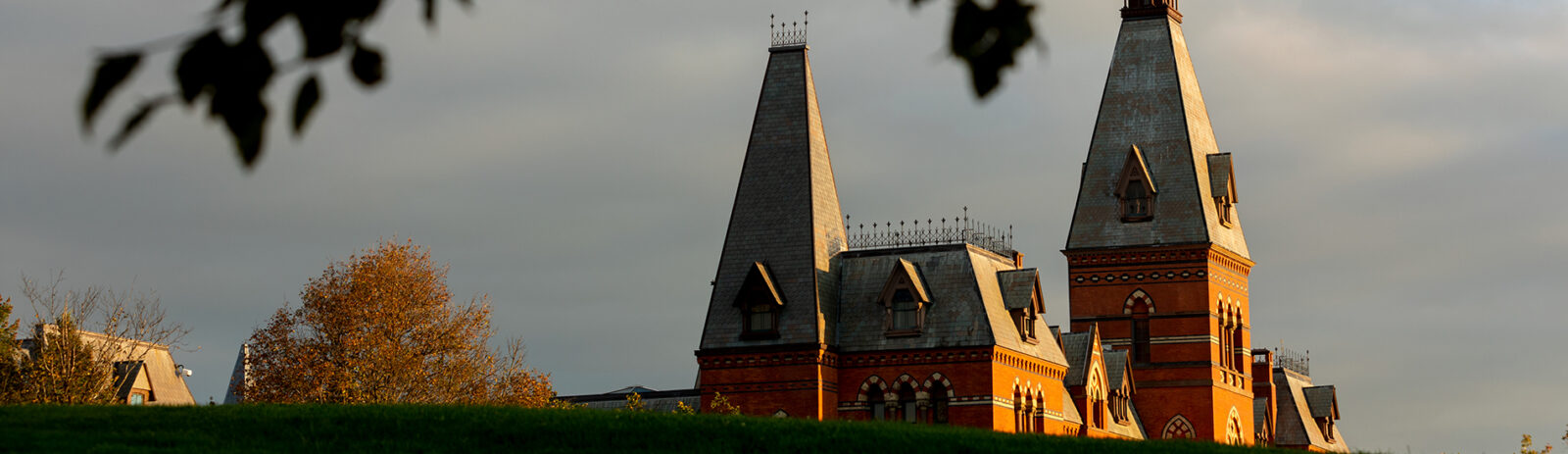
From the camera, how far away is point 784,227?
50.8 meters

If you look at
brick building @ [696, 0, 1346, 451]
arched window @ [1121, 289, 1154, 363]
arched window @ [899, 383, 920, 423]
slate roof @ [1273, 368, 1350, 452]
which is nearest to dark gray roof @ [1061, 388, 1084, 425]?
brick building @ [696, 0, 1346, 451]

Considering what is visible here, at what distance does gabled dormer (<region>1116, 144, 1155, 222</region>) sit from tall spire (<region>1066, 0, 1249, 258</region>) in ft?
0.10

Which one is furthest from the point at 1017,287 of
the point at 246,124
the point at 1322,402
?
the point at 246,124

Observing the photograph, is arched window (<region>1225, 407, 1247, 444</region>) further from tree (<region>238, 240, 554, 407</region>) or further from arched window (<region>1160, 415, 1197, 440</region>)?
tree (<region>238, 240, 554, 407</region>)

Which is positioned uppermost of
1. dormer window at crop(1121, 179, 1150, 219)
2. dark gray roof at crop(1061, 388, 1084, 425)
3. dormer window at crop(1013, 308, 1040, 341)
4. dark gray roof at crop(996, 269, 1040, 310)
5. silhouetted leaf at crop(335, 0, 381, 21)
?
dormer window at crop(1121, 179, 1150, 219)

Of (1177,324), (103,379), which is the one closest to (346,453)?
(103,379)

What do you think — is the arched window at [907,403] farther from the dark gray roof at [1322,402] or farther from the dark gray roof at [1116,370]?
the dark gray roof at [1322,402]

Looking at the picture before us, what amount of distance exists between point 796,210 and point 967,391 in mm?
6580

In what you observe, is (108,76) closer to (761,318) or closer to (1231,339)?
(761,318)

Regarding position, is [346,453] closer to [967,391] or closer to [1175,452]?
[1175,452]

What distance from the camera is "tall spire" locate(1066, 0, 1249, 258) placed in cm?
6016

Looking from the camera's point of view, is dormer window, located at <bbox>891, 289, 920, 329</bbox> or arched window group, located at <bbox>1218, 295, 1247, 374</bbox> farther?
arched window group, located at <bbox>1218, 295, 1247, 374</bbox>

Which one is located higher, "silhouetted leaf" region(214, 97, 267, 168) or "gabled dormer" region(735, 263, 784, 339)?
"gabled dormer" region(735, 263, 784, 339)

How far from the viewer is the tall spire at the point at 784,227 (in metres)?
50.2
